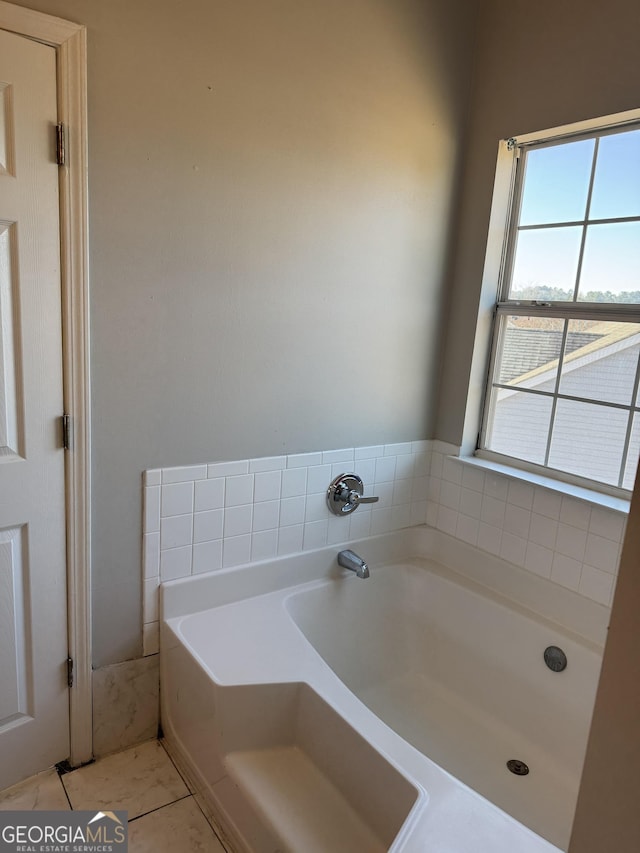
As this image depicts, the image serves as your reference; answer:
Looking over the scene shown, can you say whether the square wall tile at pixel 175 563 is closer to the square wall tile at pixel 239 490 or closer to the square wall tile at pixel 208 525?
the square wall tile at pixel 208 525

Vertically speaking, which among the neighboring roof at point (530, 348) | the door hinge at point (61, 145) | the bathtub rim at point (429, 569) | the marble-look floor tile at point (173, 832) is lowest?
the marble-look floor tile at point (173, 832)

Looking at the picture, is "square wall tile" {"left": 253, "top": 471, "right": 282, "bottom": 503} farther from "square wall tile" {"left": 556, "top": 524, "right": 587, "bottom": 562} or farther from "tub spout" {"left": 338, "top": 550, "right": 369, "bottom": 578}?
"square wall tile" {"left": 556, "top": 524, "right": 587, "bottom": 562}

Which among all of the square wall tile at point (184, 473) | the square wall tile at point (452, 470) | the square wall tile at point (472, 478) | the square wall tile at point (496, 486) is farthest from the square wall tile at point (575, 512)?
the square wall tile at point (184, 473)

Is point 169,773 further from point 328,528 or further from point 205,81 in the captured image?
point 205,81

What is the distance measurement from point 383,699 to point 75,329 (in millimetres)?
1618

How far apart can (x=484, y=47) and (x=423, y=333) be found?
1.05m

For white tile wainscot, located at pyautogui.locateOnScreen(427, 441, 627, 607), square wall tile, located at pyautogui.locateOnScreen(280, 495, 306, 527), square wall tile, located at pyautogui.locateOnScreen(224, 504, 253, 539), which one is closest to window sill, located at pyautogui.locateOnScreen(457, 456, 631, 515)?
white tile wainscot, located at pyautogui.locateOnScreen(427, 441, 627, 607)

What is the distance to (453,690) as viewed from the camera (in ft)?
6.93

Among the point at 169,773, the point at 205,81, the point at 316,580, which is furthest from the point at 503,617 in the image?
the point at 205,81

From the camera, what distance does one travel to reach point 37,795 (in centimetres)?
161

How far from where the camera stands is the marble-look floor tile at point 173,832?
1.50m

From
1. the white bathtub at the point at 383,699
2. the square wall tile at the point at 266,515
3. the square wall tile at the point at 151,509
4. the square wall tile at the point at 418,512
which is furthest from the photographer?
the square wall tile at the point at 418,512

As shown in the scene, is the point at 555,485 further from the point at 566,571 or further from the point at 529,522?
the point at 566,571

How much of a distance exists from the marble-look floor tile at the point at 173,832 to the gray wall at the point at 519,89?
154 centimetres
